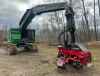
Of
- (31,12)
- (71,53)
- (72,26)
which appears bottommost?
(71,53)

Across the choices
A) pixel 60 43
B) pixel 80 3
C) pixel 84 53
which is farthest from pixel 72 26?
pixel 80 3

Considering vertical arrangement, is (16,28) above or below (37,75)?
above

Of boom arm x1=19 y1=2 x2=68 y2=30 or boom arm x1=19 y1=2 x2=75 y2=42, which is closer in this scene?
boom arm x1=19 y1=2 x2=75 y2=42

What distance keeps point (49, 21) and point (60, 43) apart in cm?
3524

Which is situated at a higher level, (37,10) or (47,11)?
(37,10)

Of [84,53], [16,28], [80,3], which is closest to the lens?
[84,53]

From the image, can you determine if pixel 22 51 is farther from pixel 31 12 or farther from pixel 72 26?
pixel 72 26

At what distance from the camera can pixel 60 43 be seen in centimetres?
1434

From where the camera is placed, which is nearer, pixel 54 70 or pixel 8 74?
pixel 8 74

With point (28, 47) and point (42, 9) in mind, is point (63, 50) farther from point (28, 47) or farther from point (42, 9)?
point (28, 47)

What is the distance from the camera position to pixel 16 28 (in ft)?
69.3

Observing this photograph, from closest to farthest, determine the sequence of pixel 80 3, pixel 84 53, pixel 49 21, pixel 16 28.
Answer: pixel 84 53 → pixel 16 28 → pixel 80 3 → pixel 49 21

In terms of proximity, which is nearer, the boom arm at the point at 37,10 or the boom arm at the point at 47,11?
the boom arm at the point at 47,11

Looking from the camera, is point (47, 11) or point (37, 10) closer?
point (47, 11)
